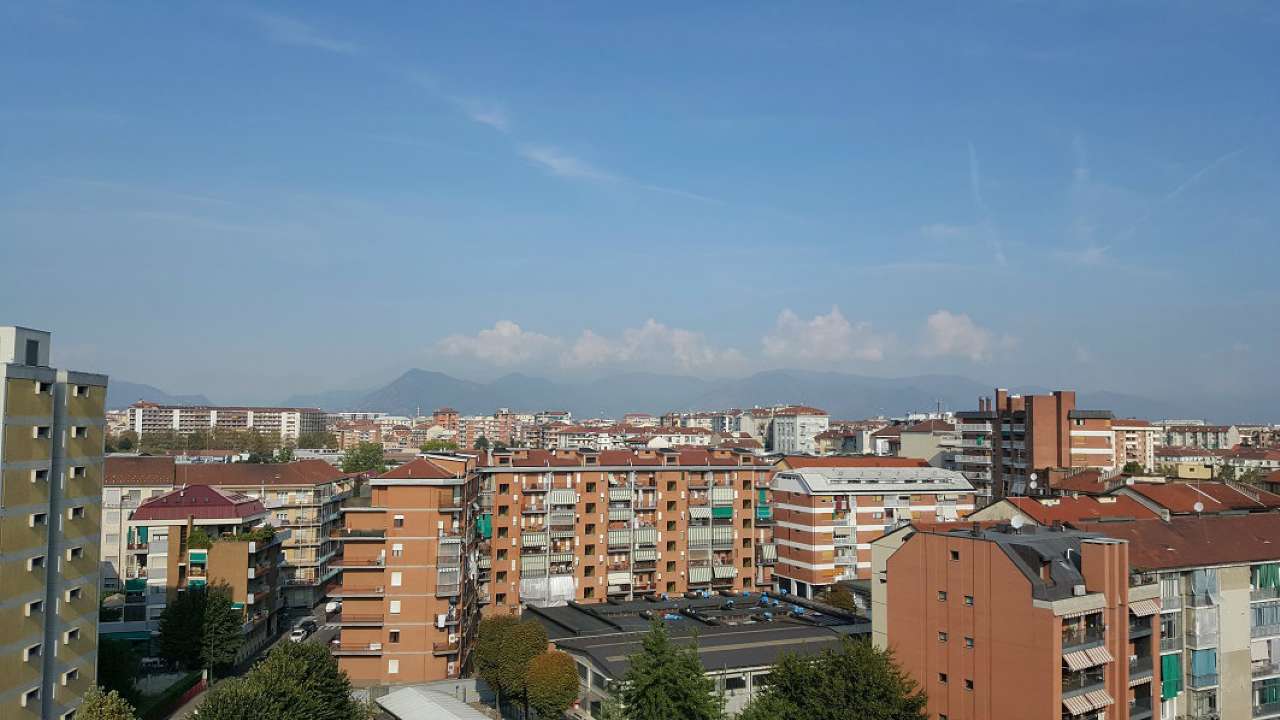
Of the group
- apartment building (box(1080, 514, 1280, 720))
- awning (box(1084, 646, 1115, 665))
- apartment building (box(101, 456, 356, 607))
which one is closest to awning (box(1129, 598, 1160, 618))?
apartment building (box(1080, 514, 1280, 720))

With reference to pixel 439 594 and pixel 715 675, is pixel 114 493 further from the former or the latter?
pixel 715 675

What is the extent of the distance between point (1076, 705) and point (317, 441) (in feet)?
546

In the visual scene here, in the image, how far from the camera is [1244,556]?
3253 cm

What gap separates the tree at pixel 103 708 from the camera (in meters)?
26.5

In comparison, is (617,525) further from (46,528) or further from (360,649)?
(46,528)

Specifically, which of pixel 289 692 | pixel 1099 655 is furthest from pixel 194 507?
pixel 1099 655

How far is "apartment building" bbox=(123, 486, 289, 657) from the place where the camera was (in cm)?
4706

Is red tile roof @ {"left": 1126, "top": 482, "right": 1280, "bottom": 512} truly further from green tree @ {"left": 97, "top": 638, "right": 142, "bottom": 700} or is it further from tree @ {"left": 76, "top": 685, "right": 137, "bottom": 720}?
green tree @ {"left": 97, "top": 638, "right": 142, "bottom": 700}

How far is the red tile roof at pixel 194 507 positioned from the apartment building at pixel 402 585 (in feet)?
34.0

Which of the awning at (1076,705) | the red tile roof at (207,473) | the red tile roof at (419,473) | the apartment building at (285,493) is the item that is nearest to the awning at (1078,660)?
the awning at (1076,705)

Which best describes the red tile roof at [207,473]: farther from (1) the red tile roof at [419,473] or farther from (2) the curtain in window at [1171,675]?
(2) the curtain in window at [1171,675]

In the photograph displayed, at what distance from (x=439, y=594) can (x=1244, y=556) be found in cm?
3320

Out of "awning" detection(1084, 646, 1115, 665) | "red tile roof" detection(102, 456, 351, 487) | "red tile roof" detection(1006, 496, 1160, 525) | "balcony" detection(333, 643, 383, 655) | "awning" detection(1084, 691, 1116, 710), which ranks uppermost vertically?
"red tile roof" detection(1006, 496, 1160, 525)

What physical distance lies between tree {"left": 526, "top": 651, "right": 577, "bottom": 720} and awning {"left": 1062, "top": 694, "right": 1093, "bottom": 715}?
17.9 m
